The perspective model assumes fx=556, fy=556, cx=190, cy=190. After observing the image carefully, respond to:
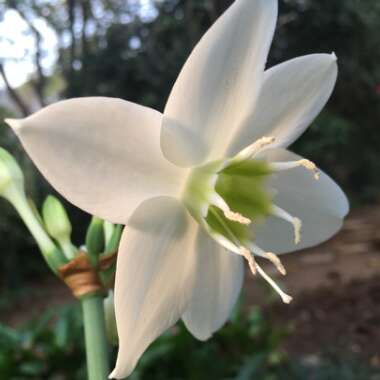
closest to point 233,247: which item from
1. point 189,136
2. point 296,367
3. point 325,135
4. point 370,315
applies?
point 189,136

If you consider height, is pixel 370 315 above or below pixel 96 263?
below

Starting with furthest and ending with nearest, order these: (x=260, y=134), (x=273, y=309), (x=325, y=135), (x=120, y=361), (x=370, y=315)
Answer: (x=325, y=135), (x=273, y=309), (x=370, y=315), (x=260, y=134), (x=120, y=361)

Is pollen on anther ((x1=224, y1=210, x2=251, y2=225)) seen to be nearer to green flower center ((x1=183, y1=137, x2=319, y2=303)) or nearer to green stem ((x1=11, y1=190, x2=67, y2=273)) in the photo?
green flower center ((x1=183, y1=137, x2=319, y2=303))

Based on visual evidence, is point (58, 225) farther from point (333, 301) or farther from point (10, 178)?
point (333, 301)

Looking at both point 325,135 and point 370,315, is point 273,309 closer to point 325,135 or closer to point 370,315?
point 370,315

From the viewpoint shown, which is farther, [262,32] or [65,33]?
[65,33]

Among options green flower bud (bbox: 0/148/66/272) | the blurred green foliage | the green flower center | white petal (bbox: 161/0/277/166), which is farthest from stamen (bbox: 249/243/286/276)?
the blurred green foliage

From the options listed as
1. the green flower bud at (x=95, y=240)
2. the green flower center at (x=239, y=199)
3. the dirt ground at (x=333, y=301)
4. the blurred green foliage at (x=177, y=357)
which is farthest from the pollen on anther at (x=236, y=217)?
the dirt ground at (x=333, y=301)
